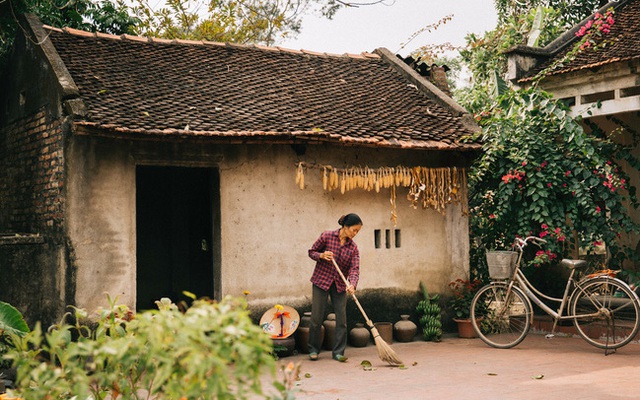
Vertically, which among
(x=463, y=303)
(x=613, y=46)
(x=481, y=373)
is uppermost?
(x=613, y=46)

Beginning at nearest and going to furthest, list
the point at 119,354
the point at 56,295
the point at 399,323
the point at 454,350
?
the point at 119,354, the point at 56,295, the point at 454,350, the point at 399,323

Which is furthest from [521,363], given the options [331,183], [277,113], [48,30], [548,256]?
[48,30]

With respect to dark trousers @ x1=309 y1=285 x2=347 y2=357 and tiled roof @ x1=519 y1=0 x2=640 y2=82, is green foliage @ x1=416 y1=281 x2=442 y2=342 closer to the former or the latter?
dark trousers @ x1=309 y1=285 x2=347 y2=357

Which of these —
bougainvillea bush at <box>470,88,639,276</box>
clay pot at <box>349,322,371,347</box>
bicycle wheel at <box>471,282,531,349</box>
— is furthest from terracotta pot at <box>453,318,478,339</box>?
clay pot at <box>349,322,371,347</box>

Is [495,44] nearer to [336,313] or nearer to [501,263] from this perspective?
[501,263]

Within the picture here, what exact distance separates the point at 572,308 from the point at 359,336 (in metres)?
2.98

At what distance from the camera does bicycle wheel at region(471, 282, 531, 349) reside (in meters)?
10.3

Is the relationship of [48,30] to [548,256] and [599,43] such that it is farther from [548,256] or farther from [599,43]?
[599,43]

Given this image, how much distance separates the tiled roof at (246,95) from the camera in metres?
9.90

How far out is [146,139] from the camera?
9672 millimetres

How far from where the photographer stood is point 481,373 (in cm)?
855

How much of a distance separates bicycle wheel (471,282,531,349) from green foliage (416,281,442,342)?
0.60m

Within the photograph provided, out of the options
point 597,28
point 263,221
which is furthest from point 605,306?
point 597,28

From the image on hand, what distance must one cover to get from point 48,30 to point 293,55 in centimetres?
436
